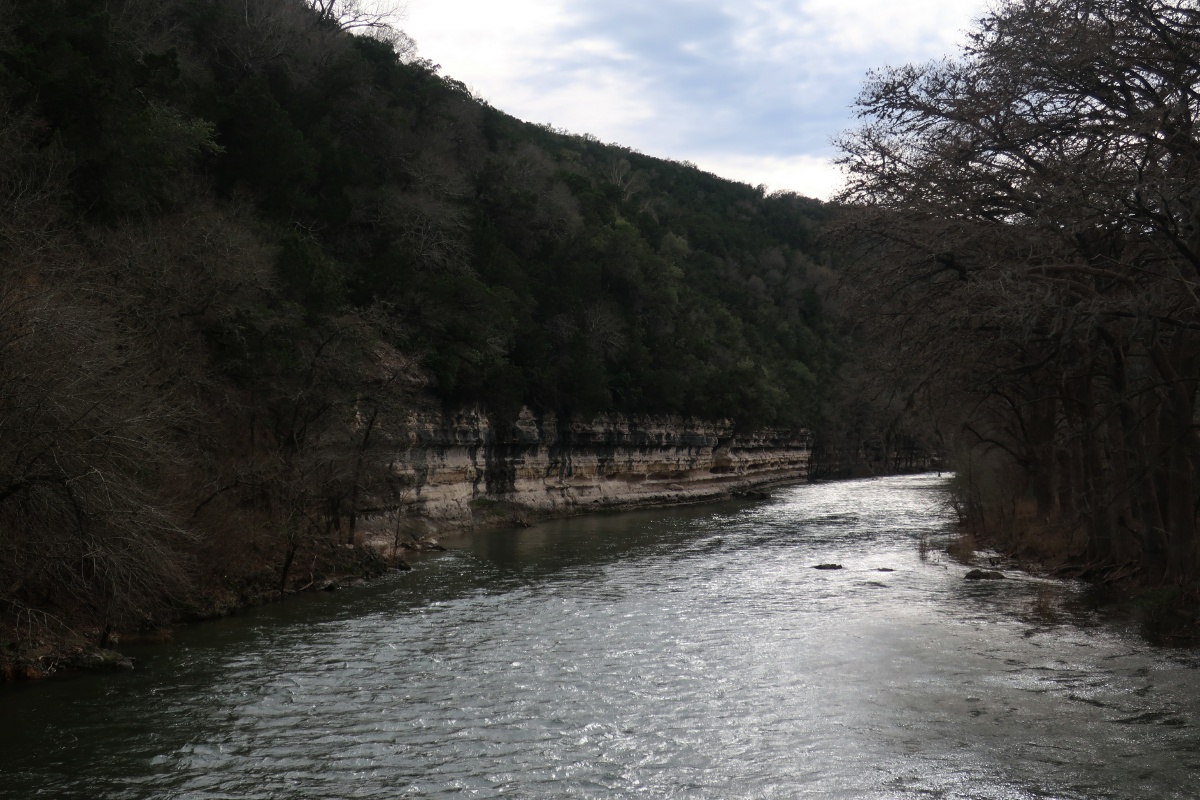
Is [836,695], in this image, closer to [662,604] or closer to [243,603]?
[662,604]

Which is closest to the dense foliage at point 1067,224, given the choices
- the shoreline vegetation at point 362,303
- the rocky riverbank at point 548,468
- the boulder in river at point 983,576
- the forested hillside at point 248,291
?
the shoreline vegetation at point 362,303

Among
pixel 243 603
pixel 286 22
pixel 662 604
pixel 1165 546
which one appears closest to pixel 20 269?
pixel 243 603

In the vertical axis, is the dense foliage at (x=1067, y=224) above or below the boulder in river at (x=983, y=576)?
above

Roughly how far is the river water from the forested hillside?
7.70 feet

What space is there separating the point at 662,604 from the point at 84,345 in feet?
40.1

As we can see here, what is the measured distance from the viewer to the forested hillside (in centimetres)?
1430

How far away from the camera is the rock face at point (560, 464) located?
39.3 metres

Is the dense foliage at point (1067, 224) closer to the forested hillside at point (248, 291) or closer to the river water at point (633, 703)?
the river water at point (633, 703)

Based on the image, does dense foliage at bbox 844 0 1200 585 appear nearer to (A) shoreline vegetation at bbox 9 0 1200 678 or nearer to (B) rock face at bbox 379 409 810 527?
(A) shoreline vegetation at bbox 9 0 1200 678

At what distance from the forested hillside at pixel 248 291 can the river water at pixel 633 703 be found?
2.35m

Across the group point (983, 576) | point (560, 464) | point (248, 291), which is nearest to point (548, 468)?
point (560, 464)

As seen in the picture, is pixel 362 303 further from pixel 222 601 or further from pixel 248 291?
pixel 222 601

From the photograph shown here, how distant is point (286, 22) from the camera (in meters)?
45.3

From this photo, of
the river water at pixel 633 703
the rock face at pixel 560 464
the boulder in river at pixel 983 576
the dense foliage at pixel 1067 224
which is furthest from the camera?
the rock face at pixel 560 464
